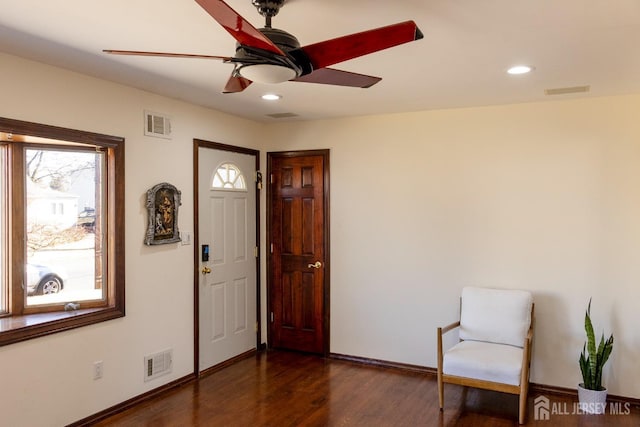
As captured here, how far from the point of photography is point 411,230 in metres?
4.39

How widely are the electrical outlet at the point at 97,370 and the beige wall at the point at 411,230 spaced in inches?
1.7

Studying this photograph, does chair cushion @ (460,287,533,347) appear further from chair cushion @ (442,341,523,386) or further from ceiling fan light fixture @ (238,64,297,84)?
ceiling fan light fixture @ (238,64,297,84)

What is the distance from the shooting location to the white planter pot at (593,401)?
3.44 meters

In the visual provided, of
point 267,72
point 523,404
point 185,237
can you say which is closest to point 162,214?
point 185,237

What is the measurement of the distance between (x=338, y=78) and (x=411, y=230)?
7.93ft

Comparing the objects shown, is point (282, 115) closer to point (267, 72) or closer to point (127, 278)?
point (127, 278)

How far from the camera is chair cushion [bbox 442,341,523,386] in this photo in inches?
130

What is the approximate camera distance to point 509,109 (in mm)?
4012

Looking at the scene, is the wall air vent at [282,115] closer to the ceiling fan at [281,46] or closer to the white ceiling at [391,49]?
the white ceiling at [391,49]

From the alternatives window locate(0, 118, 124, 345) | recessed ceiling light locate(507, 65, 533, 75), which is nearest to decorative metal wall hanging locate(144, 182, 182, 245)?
window locate(0, 118, 124, 345)

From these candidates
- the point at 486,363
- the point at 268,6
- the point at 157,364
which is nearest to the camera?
the point at 268,6

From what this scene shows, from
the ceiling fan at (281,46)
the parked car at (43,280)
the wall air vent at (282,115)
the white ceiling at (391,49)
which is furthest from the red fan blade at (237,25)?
the wall air vent at (282,115)

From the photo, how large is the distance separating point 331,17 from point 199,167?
92.3 inches

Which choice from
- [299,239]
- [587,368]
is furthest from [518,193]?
[299,239]
